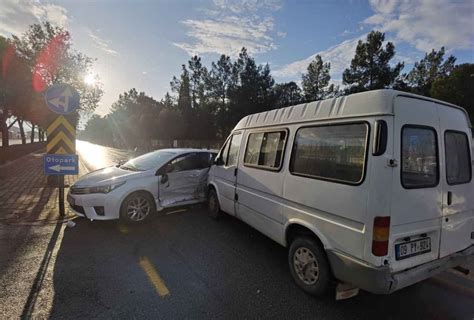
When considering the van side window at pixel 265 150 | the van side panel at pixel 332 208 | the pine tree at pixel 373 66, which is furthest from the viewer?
the pine tree at pixel 373 66

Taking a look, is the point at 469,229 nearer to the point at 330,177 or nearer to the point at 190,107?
the point at 330,177

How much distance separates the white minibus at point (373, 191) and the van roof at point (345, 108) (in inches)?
0.5

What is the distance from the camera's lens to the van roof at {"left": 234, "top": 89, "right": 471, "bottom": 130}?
2.49 metres

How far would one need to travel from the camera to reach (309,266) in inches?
122

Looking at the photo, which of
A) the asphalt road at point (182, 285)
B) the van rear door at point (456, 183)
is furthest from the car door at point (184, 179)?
the van rear door at point (456, 183)

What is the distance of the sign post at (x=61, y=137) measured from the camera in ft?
18.4

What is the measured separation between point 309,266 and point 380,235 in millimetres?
1044

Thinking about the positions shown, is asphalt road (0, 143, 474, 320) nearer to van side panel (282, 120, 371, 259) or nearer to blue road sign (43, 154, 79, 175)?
van side panel (282, 120, 371, 259)

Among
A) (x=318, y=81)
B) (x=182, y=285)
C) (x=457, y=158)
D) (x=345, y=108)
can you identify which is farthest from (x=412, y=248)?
(x=318, y=81)

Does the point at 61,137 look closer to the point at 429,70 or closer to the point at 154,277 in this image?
the point at 154,277

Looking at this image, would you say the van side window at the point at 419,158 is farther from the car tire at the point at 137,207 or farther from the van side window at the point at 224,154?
the car tire at the point at 137,207

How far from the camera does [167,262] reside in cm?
383

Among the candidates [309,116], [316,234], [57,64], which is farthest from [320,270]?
[57,64]

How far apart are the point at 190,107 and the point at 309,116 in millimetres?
45840
